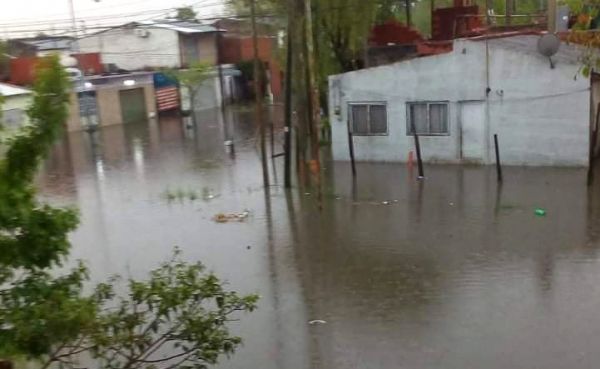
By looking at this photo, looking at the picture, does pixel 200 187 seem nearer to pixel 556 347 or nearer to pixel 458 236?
pixel 458 236

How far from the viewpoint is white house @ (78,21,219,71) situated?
45.2m

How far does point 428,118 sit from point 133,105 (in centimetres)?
2327

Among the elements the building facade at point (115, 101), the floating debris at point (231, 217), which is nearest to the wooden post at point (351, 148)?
the floating debris at point (231, 217)

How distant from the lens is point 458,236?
13.1m

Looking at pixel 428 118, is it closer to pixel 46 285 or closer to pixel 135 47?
pixel 46 285

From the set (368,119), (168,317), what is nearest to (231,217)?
(368,119)

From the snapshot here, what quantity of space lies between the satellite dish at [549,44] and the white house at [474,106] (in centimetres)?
44

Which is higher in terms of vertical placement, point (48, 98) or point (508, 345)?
point (48, 98)

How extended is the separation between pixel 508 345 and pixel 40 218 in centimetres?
545

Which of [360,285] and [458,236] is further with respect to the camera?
[458,236]

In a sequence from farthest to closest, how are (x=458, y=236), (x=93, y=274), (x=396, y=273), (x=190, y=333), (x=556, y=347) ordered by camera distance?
(x=458, y=236) → (x=93, y=274) → (x=396, y=273) → (x=556, y=347) → (x=190, y=333)

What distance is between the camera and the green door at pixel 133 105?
127ft

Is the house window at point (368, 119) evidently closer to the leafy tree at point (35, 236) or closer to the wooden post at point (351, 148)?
the wooden post at point (351, 148)

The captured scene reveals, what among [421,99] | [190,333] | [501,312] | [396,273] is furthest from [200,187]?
[190,333]
